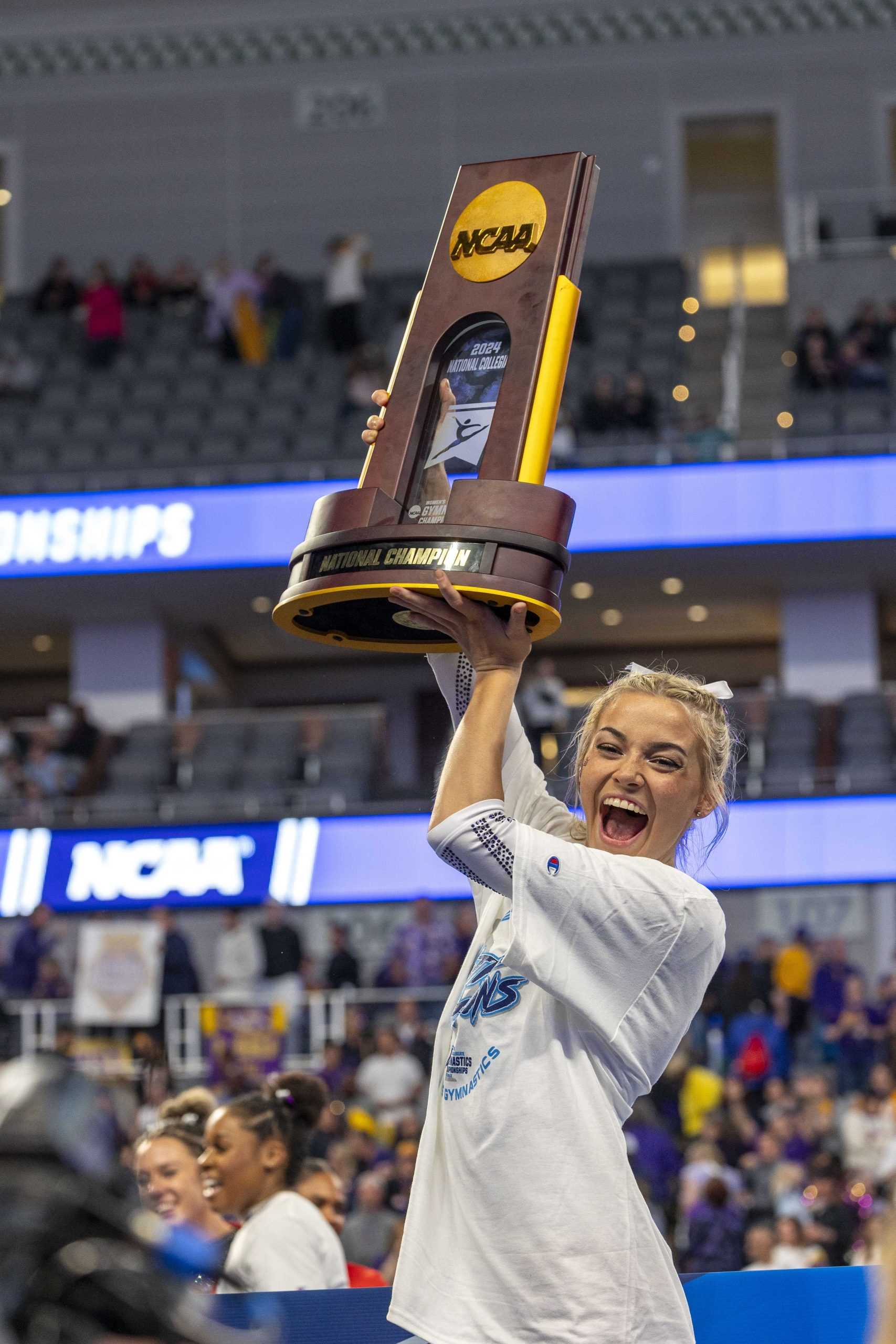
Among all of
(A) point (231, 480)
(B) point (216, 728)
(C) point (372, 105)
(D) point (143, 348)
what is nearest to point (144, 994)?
(B) point (216, 728)

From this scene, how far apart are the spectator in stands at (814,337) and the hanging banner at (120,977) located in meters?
8.72

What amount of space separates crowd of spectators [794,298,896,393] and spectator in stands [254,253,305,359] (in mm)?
5323

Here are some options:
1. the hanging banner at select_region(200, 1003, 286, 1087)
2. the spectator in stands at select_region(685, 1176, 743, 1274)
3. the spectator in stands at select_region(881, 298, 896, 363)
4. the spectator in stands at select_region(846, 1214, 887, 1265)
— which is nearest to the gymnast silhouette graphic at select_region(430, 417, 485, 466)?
the spectator in stands at select_region(846, 1214, 887, 1265)

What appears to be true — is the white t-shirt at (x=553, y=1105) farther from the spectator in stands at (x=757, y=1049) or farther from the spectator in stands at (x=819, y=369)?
the spectator in stands at (x=819, y=369)

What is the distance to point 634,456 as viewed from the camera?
52.5ft

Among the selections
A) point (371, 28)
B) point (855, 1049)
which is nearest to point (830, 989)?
point (855, 1049)

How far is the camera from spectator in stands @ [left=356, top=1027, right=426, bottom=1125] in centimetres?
1041

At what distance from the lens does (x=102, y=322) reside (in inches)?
731

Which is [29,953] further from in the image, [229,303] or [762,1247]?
[229,303]

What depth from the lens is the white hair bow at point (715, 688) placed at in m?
2.58

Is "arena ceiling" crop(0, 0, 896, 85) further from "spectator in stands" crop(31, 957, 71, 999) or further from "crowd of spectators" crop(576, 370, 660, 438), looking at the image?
"spectator in stands" crop(31, 957, 71, 999)

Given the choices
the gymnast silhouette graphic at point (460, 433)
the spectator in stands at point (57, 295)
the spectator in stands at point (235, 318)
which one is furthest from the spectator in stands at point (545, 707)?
the gymnast silhouette graphic at point (460, 433)

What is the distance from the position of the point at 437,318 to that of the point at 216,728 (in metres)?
12.6

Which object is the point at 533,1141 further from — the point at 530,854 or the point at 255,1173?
the point at 255,1173
